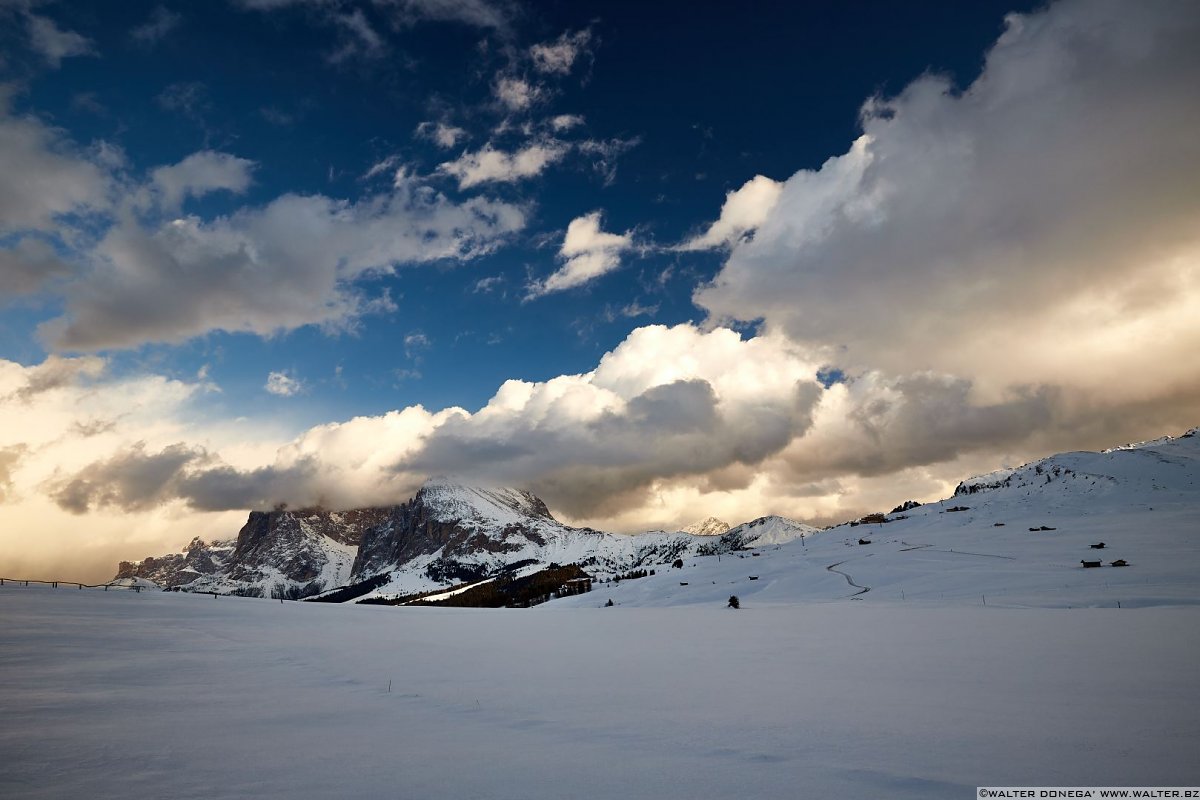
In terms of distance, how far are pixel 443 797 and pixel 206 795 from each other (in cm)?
143

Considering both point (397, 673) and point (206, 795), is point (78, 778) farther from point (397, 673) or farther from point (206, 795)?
point (397, 673)

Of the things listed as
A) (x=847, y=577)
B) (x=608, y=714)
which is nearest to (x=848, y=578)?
(x=847, y=577)

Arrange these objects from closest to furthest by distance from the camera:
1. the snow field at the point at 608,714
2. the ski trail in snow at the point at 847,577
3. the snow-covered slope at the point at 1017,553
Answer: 1. the snow field at the point at 608,714
2. the snow-covered slope at the point at 1017,553
3. the ski trail in snow at the point at 847,577

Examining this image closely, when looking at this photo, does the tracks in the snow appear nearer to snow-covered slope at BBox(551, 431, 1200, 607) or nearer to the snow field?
snow-covered slope at BBox(551, 431, 1200, 607)

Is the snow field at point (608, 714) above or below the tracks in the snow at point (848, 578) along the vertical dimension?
above

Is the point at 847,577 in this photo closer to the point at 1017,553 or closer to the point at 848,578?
the point at 848,578

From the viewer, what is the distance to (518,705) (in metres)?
6.50

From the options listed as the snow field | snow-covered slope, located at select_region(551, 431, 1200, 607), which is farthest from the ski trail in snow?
the snow field

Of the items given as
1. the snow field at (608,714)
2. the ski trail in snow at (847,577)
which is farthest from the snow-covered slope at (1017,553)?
the snow field at (608,714)

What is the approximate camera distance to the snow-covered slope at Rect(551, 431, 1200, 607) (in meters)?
21.0

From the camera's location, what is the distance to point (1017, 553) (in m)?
29.1

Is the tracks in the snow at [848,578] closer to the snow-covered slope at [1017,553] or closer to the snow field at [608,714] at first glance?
the snow-covered slope at [1017,553]

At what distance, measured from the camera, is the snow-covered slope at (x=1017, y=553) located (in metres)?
21.0

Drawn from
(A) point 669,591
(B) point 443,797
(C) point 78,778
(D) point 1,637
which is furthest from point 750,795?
(A) point 669,591
